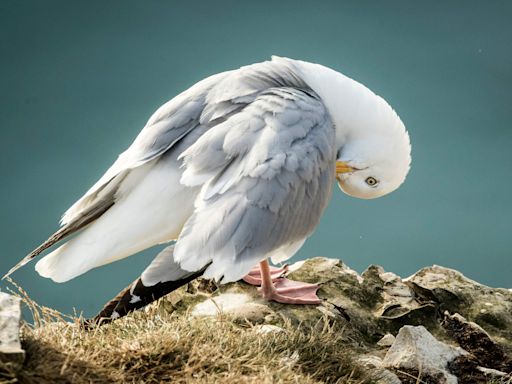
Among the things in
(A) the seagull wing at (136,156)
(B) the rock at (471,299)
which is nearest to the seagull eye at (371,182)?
(B) the rock at (471,299)

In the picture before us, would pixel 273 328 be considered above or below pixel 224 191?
below

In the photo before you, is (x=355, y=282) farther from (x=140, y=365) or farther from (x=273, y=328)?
(x=140, y=365)

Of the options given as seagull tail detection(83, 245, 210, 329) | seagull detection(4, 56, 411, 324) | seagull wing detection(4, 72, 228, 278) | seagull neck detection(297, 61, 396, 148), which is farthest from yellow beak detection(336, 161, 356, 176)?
seagull tail detection(83, 245, 210, 329)

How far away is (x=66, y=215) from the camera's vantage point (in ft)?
13.1

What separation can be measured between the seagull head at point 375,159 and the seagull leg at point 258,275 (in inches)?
26.6

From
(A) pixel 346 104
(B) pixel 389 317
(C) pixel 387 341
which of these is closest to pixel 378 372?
(C) pixel 387 341

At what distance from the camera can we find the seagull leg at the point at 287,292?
408 centimetres

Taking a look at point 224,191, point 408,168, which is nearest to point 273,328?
point 224,191

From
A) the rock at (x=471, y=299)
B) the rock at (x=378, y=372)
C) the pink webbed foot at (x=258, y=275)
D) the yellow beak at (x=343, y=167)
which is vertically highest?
the yellow beak at (x=343, y=167)

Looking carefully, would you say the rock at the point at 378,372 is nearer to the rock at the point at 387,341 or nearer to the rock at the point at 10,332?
the rock at the point at 387,341

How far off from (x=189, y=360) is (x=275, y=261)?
97 centimetres

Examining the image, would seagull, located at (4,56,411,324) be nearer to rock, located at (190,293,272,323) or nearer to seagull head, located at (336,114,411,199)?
rock, located at (190,293,272,323)

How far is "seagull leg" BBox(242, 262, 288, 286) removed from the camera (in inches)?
169

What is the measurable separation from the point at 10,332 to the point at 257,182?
52.6 inches
